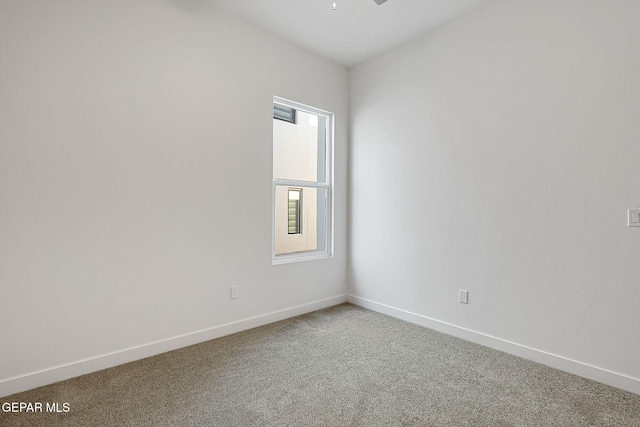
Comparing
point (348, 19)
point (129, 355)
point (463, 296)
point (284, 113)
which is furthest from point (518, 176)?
point (129, 355)

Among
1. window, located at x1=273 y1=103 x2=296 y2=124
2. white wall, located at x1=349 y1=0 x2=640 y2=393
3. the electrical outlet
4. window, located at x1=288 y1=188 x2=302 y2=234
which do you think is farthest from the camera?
window, located at x1=288 y1=188 x2=302 y2=234

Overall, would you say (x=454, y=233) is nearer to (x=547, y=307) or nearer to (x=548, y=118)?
(x=547, y=307)

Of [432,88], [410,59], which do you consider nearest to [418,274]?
[432,88]

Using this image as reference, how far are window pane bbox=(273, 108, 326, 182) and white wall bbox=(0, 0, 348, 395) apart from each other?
0.82 feet

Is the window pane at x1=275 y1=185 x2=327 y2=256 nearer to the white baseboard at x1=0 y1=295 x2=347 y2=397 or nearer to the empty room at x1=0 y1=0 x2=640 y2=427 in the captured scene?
the empty room at x1=0 y1=0 x2=640 y2=427

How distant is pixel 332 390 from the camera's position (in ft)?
6.48

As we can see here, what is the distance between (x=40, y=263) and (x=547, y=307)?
11.1 ft

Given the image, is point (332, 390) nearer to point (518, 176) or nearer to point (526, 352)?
point (526, 352)

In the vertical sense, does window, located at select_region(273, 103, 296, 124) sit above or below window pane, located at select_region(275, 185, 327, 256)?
above

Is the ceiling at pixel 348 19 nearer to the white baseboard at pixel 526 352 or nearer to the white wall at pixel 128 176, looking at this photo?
the white wall at pixel 128 176

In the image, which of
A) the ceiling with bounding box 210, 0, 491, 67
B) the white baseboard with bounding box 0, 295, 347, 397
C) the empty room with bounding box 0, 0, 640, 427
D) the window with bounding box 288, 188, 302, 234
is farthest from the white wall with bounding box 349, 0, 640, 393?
the white baseboard with bounding box 0, 295, 347, 397

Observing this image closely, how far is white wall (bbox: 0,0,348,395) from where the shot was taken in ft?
6.41

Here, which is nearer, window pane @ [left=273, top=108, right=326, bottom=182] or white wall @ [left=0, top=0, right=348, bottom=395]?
white wall @ [left=0, top=0, right=348, bottom=395]

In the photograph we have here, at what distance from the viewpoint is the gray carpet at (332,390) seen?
5.61ft
